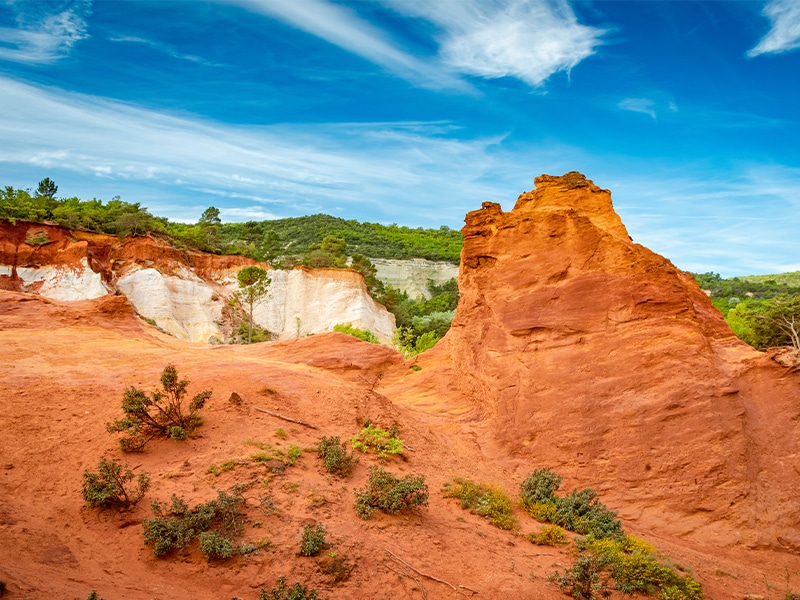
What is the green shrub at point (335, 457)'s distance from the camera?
29.3ft

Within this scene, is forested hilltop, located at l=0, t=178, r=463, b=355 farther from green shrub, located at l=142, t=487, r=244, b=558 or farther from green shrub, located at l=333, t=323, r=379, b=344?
green shrub, located at l=142, t=487, r=244, b=558

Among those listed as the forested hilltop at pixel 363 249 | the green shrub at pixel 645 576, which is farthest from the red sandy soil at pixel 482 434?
the forested hilltop at pixel 363 249

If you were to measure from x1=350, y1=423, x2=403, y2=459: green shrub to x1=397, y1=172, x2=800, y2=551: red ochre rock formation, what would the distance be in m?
2.47

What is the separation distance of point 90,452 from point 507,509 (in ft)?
23.0

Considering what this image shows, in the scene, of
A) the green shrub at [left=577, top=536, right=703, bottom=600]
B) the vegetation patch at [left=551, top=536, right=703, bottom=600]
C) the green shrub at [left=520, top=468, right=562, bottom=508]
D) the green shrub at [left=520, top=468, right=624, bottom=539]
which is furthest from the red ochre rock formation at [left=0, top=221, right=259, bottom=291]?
the green shrub at [left=577, top=536, right=703, bottom=600]

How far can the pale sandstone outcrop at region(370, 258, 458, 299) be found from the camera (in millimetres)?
67625

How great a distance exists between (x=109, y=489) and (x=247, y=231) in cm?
7252

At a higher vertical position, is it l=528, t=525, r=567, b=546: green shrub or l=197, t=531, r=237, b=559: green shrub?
l=197, t=531, r=237, b=559: green shrub

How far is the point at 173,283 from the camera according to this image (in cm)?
3931

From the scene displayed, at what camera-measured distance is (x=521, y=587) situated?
6.79m

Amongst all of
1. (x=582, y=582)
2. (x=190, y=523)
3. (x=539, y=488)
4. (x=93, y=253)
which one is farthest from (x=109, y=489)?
(x=93, y=253)

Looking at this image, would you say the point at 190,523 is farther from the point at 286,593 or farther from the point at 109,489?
the point at 286,593

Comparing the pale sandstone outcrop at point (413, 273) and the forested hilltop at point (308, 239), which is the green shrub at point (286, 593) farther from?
the pale sandstone outcrop at point (413, 273)

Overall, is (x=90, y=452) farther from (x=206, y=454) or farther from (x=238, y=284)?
(x=238, y=284)
